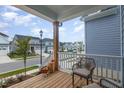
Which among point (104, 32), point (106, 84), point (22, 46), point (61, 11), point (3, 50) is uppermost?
point (61, 11)

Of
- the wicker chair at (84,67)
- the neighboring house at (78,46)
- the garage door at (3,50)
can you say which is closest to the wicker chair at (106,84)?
the wicker chair at (84,67)

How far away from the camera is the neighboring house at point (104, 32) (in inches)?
167

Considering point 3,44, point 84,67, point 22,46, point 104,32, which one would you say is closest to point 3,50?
point 3,44

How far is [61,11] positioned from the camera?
3.79 metres

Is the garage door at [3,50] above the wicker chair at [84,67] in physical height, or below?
above

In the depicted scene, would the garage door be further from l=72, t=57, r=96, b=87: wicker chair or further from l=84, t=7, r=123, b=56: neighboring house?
l=84, t=7, r=123, b=56: neighboring house

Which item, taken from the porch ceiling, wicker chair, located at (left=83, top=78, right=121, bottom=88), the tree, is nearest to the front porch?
the porch ceiling

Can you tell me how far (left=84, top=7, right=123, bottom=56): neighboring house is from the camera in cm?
425

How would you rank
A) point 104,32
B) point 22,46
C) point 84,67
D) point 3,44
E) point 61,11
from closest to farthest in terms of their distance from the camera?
1. point 3,44
2. point 84,67
3. point 61,11
4. point 22,46
5. point 104,32

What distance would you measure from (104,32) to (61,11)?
6.88 feet

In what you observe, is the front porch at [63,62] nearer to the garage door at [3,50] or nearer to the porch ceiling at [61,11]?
the porch ceiling at [61,11]

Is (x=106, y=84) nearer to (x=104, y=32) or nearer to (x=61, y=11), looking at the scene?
(x=61, y=11)

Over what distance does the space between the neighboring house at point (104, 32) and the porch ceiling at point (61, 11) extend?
1427 mm

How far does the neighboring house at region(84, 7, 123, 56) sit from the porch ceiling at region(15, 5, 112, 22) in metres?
1.43
